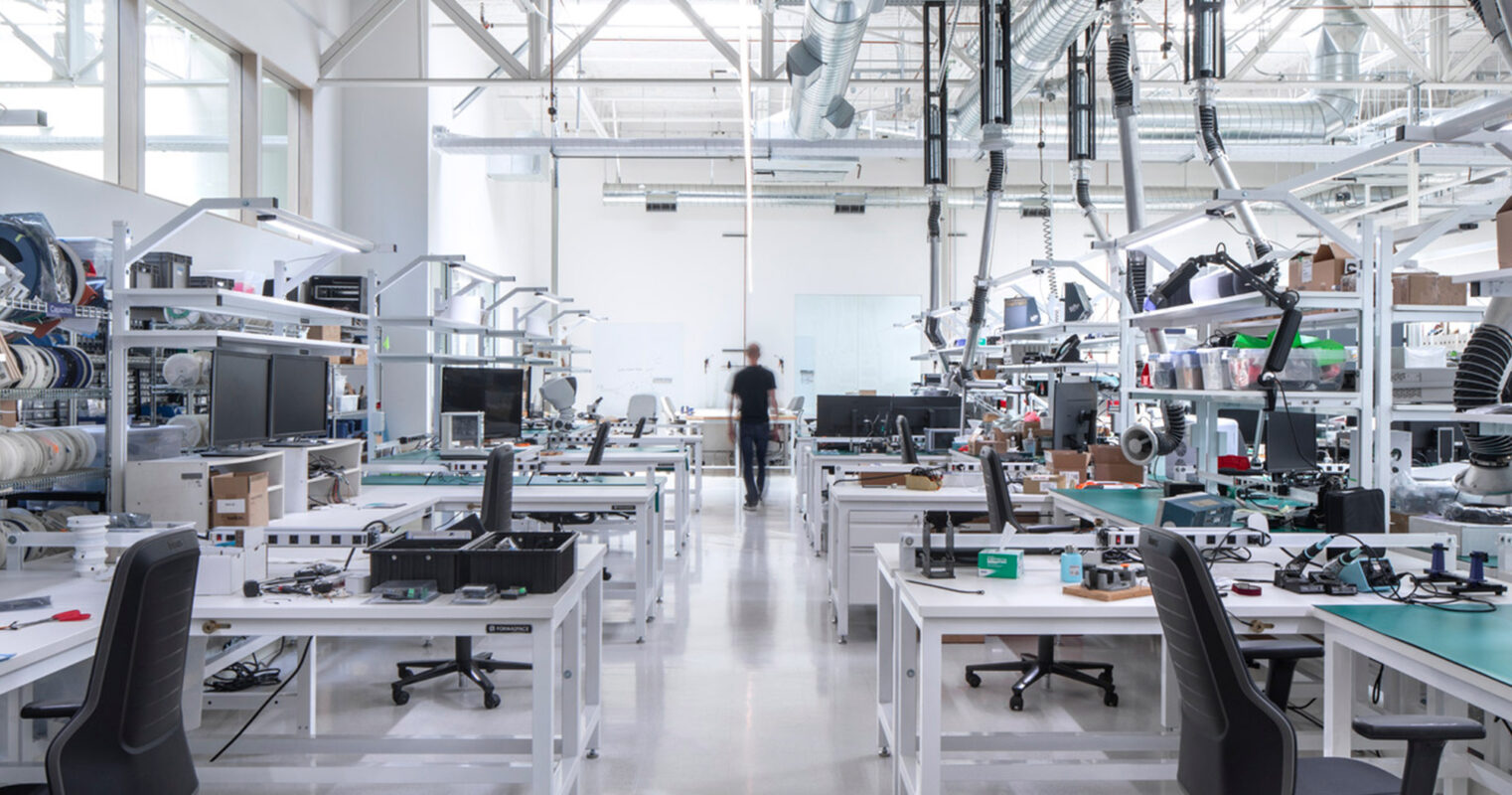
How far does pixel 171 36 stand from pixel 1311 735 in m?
7.02

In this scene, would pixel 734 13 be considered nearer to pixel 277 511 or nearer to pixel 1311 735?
pixel 277 511

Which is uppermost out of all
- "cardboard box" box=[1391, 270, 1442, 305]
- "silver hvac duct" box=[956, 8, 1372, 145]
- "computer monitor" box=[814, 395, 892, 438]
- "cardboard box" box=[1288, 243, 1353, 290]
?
"silver hvac duct" box=[956, 8, 1372, 145]

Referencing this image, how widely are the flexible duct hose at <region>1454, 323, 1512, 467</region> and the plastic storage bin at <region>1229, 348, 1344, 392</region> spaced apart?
23.0 inches

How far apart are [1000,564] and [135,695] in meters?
2.05

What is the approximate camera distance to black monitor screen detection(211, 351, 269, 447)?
10.5 feet

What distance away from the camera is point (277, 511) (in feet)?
11.5

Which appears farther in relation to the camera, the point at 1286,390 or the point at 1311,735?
the point at 1286,390

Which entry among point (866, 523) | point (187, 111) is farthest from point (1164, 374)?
point (187, 111)

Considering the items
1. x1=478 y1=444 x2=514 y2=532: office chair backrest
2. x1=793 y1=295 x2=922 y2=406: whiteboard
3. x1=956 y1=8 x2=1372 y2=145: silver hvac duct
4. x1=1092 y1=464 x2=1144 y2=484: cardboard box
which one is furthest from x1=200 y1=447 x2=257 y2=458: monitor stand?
x1=793 y1=295 x2=922 y2=406: whiteboard

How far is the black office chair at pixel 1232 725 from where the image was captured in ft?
4.97

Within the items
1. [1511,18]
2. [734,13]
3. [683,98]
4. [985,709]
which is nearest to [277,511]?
[985,709]

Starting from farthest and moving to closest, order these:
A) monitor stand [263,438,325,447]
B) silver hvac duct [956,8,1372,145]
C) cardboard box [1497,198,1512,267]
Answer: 1. silver hvac duct [956,8,1372,145]
2. monitor stand [263,438,325,447]
3. cardboard box [1497,198,1512,267]

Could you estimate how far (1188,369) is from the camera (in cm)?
352

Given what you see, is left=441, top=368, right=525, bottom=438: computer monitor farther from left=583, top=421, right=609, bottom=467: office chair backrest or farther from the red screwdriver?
the red screwdriver
